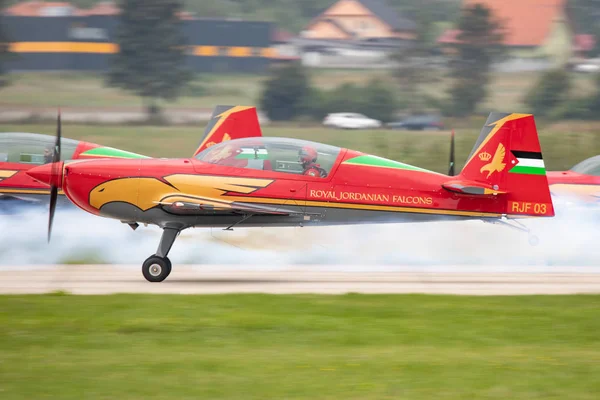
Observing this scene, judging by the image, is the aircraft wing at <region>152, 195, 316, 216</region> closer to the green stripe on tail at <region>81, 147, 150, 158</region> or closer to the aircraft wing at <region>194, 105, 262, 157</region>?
the green stripe on tail at <region>81, 147, 150, 158</region>

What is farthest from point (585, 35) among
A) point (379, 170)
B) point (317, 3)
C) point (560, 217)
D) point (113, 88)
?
point (379, 170)

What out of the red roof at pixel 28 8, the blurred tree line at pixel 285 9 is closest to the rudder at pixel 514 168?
the red roof at pixel 28 8

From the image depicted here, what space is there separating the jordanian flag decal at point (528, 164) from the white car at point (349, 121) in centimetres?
3108

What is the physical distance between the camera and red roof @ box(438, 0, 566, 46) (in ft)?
183

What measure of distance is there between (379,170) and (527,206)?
2.26 meters

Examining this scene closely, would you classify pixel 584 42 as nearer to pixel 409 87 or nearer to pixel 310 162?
pixel 409 87

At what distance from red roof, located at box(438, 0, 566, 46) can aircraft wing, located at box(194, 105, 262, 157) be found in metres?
37.7

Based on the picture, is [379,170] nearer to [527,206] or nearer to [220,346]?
[527,206]

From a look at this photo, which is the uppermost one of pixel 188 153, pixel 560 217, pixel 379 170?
pixel 379 170

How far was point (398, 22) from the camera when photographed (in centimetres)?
6012

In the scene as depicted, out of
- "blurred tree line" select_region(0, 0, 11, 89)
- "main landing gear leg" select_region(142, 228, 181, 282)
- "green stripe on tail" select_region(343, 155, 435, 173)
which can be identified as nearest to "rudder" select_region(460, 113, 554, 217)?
"green stripe on tail" select_region(343, 155, 435, 173)

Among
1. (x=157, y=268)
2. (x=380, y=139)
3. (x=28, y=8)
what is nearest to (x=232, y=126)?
(x=157, y=268)

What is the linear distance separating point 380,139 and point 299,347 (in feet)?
95.8

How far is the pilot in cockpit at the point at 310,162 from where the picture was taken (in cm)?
1273
